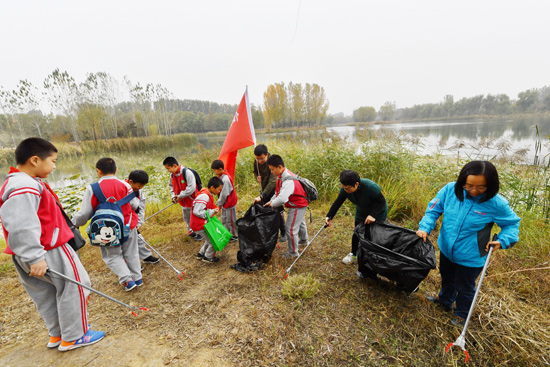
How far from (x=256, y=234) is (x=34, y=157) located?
2.13 meters

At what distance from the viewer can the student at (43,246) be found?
1.50 meters

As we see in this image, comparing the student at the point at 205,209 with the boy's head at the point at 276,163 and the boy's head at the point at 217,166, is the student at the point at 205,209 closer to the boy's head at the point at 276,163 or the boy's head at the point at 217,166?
the boy's head at the point at 217,166

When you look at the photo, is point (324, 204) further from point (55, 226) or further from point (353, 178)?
point (55, 226)

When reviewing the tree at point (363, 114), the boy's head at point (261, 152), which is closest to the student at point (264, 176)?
the boy's head at point (261, 152)

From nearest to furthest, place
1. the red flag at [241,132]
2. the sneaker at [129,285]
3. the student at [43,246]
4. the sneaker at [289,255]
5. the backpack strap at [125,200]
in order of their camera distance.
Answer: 1. the student at [43,246]
2. the backpack strap at [125,200]
3. the sneaker at [129,285]
4. the sneaker at [289,255]
5. the red flag at [241,132]

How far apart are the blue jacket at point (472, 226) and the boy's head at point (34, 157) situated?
333 centimetres

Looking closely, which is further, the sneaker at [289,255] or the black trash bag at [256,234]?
the sneaker at [289,255]

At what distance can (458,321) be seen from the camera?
6.80 ft

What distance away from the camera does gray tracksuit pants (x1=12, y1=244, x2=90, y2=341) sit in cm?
175

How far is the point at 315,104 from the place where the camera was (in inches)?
1220

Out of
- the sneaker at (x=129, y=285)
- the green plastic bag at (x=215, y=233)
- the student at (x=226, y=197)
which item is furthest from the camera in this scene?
the student at (x=226, y=197)

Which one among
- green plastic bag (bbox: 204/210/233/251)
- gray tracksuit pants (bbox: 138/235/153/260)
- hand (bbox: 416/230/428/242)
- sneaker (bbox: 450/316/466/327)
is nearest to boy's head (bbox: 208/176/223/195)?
green plastic bag (bbox: 204/210/233/251)

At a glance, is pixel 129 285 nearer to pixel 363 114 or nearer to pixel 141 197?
pixel 141 197

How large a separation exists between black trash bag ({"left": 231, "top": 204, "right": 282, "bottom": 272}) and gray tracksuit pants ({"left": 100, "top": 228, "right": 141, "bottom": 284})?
1253 mm
